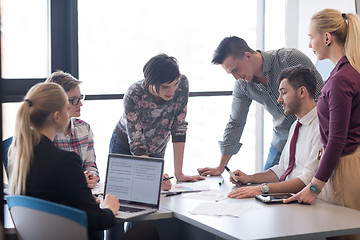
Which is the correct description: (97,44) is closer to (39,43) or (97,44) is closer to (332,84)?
(39,43)

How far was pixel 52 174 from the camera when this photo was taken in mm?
1845

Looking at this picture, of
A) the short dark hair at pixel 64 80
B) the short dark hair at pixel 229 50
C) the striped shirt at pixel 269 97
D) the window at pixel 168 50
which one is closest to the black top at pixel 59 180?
the short dark hair at pixel 64 80

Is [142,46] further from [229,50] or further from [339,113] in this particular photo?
[339,113]

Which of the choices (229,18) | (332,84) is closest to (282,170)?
(332,84)

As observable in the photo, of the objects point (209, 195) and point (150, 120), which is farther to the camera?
point (150, 120)

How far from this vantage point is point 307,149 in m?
2.61

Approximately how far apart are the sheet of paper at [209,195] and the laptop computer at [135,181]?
0.91ft

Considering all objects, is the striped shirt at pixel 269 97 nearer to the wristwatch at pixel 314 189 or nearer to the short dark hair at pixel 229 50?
the short dark hair at pixel 229 50

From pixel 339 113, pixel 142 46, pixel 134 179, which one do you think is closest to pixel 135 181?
pixel 134 179

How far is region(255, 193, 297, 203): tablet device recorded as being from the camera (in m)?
2.38

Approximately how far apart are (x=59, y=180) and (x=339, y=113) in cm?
129

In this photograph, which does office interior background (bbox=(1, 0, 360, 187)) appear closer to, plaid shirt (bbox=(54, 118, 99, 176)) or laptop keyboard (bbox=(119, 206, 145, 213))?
plaid shirt (bbox=(54, 118, 99, 176))

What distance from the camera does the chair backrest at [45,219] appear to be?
1702 millimetres

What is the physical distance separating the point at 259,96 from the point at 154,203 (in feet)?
4.04
